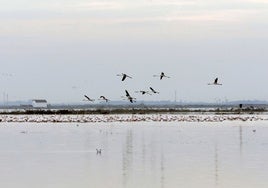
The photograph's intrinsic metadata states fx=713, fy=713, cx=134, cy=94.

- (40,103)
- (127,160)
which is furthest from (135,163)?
(40,103)

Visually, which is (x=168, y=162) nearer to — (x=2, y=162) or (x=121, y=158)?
(x=121, y=158)

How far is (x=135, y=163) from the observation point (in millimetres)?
22000

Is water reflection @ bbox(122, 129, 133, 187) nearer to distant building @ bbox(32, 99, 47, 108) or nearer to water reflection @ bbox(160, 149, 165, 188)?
water reflection @ bbox(160, 149, 165, 188)

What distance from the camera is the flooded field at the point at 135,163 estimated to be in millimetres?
18062

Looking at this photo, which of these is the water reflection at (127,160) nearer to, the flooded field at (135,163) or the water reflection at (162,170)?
the flooded field at (135,163)

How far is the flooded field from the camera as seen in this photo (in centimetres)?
1806

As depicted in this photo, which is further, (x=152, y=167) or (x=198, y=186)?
(x=152, y=167)

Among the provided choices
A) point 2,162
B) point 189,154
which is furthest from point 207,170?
point 2,162

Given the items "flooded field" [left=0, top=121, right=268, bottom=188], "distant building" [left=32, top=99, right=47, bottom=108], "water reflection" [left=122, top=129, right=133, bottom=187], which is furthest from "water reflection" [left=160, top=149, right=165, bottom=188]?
"distant building" [left=32, top=99, right=47, bottom=108]

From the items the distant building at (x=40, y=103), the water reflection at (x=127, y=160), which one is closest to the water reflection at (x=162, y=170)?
the water reflection at (x=127, y=160)

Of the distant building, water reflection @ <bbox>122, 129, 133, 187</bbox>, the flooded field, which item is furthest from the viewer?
the distant building

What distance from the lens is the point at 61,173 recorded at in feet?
65.1

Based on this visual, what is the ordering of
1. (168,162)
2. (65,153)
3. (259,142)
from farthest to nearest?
1. (259,142)
2. (65,153)
3. (168,162)

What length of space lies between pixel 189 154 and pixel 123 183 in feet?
23.9
